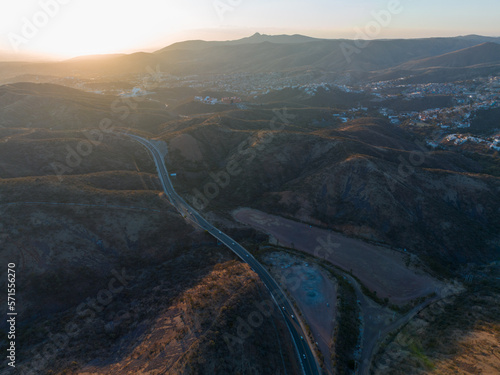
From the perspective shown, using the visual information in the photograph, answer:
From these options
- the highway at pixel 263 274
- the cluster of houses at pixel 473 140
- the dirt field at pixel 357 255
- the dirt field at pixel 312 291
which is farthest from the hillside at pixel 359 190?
the cluster of houses at pixel 473 140

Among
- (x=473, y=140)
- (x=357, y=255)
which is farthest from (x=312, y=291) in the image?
(x=473, y=140)

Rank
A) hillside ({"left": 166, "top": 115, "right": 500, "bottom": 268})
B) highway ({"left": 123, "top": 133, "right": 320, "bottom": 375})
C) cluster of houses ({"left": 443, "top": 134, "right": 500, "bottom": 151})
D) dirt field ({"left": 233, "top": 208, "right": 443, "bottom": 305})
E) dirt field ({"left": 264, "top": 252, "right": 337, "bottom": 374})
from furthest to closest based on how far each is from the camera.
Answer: cluster of houses ({"left": 443, "top": 134, "right": 500, "bottom": 151}), hillside ({"left": 166, "top": 115, "right": 500, "bottom": 268}), dirt field ({"left": 233, "top": 208, "right": 443, "bottom": 305}), dirt field ({"left": 264, "top": 252, "right": 337, "bottom": 374}), highway ({"left": 123, "top": 133, "right": 320, "bottom": 375})

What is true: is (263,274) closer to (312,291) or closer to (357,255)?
(312,291)

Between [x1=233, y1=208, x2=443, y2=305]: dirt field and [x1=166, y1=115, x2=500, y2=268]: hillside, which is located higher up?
[x1=166, y1=115, x2=500, y2=268]: hillside

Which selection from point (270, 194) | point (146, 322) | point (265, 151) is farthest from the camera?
point (265, 151)

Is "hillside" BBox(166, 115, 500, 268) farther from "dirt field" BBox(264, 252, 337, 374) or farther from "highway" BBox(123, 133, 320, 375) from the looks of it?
"dirt field" BBox(264, 252, 337, 374)

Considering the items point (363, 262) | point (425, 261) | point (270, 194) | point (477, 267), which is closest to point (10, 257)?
point (270, 194)

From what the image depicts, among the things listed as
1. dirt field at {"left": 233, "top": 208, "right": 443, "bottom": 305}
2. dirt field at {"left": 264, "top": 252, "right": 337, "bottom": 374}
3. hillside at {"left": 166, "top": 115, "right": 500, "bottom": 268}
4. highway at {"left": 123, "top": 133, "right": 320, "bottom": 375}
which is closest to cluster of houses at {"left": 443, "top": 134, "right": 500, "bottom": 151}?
hillside at {"left": 166, "top": 115, "right": 500, "bottom": 268}

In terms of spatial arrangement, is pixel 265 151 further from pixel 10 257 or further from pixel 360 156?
pixel 10 257
